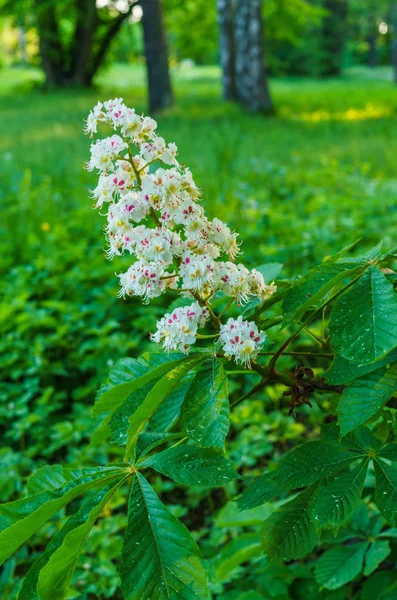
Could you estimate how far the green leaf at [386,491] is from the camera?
1.06 meters

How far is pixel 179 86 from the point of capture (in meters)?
19.5

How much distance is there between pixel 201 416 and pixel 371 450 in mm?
367

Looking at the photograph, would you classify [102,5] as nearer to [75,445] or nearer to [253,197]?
[253,197]

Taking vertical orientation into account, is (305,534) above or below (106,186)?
below

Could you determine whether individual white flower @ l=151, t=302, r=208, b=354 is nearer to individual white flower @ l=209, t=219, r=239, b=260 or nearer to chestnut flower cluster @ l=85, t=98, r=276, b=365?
chestnut flower cluster @ l=85, t=98, r=276, b=365

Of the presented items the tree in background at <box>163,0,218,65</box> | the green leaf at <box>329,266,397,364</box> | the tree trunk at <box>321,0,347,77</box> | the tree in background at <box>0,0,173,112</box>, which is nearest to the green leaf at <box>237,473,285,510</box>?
Answer: the green leaf at <box>329,266,397,364</box>

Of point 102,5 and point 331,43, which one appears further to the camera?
point 331,43

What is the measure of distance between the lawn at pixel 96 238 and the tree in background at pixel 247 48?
6.87 feet

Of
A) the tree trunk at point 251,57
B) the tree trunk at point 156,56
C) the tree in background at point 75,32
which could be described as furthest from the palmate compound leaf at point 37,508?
the tree in background at point 75,32

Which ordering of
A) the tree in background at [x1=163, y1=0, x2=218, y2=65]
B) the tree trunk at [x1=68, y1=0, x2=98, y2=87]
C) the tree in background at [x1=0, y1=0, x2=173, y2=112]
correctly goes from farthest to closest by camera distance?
the tree trunk at [x1=68, y1=0, x2=98, y2=87] < the tree in background at [x1=163, y1=0, x2=218, y2=65] < the tree in background at [x1=0, y1=0, x2=173, y2=112]

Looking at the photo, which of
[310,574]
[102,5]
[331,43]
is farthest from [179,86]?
[310,574]

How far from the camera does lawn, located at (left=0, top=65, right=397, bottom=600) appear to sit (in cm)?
303

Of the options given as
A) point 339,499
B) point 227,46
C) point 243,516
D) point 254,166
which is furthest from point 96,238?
point 227,46

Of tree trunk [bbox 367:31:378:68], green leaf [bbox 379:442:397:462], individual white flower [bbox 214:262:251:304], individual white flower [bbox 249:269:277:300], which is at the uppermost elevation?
individual white flower [bbox 214:262:251:304]
